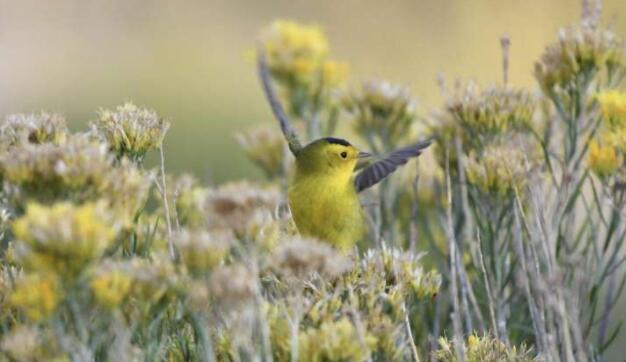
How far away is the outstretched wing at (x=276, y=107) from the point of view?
399cm

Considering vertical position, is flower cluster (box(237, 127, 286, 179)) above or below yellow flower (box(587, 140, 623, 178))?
above

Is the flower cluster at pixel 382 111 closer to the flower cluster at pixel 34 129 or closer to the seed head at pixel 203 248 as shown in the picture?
the flower cluster at pixel 34 129

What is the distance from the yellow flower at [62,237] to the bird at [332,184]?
5.31 feet

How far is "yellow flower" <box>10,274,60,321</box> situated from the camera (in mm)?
2057

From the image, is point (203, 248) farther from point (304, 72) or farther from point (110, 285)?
point (304, 72)

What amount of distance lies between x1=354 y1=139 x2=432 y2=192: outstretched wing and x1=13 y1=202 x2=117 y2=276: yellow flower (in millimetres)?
1905

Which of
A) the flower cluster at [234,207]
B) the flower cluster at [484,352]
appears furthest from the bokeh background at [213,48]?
the flower cluster at [234,207]

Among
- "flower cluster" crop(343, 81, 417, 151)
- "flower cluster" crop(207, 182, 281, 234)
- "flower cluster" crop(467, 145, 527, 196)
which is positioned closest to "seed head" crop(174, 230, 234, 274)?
"flower cluster" crop(207, 182, 281, 234)

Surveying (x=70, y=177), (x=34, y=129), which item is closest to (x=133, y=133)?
(x=34, y=129)

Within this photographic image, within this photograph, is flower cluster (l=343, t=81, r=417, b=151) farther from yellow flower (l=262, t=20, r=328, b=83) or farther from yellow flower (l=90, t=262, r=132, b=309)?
yellow flower (l=90, t=262, r=132, b=309)

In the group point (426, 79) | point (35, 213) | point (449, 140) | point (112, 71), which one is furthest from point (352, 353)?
point (112, 71)

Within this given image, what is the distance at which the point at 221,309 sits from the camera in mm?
2344

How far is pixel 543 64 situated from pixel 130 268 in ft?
5.81

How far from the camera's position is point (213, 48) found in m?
11.8
